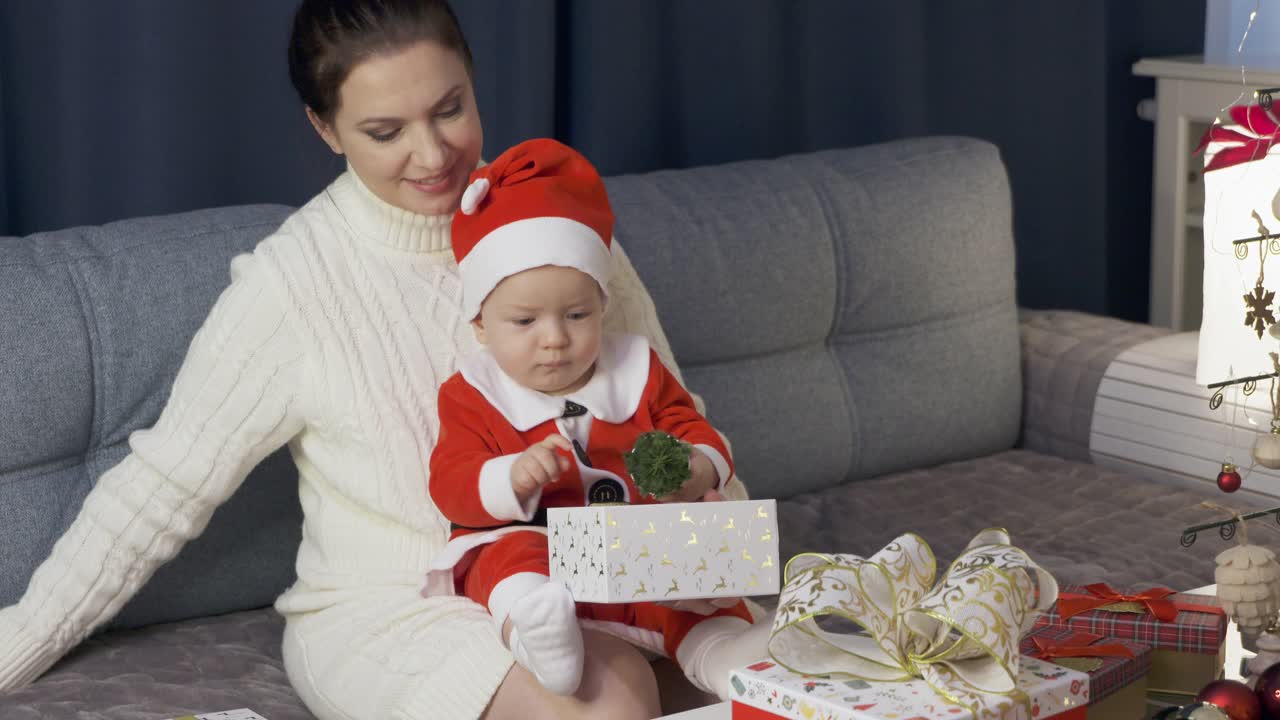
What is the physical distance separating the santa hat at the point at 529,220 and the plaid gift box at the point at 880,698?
45 cm

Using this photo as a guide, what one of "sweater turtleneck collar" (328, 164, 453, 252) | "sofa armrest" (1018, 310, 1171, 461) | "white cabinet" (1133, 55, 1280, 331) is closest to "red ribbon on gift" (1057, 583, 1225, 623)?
"sweater turtleneck collar" (328, 164, 453, 252)

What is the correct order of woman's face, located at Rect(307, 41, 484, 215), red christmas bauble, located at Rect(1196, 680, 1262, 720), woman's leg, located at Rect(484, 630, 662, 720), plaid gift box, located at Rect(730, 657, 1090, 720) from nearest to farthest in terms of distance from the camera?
plaid gift box, located at Rect(730, 657, 1090, 720) < red christmas bauble, located at Rect(1196, 680, 1262, 720) < woman's leg, located at Rect(484, 630, 662, 720) < woman's face, located at Rect(307, 41, 484, 215)

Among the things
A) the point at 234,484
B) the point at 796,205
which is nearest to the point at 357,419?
the point at 234,484

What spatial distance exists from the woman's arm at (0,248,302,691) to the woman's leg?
0.42 meters

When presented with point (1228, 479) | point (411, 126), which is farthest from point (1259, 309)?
point (411, 126)

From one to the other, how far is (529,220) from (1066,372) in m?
1.23

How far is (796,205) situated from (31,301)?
3.53 ft

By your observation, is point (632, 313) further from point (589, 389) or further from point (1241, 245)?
point (1241, 245)

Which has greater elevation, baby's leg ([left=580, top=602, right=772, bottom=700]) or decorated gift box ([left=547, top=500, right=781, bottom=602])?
decorated gift box ([left=547, top=500, right=781, bottom=602])

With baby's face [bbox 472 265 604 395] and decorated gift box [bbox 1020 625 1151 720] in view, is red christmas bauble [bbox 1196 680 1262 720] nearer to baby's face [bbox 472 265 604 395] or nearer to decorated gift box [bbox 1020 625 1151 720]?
decorated gift box [bbox 1020 625 1151 720]

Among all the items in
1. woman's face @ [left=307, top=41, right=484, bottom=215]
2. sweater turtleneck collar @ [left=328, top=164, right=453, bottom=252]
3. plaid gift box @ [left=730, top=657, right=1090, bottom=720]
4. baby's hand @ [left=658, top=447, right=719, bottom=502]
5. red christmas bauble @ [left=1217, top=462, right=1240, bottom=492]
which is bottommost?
plaid gift box @ [left=730, top=657, right=1090, bottom=720]

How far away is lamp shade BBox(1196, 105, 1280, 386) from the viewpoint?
1.43 meters

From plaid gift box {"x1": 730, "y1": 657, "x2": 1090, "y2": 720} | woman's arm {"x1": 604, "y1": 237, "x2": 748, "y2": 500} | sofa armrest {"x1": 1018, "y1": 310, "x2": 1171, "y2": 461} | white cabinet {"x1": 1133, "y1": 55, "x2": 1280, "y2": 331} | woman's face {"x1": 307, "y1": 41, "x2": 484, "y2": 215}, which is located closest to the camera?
plaid gift box {"x1": 730, "y1": 657, "x2": 1090, "y2": 720}

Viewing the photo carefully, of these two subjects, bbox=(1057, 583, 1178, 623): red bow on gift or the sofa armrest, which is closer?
bbox=(1057, 583, 1178, 623): red bow on gift
